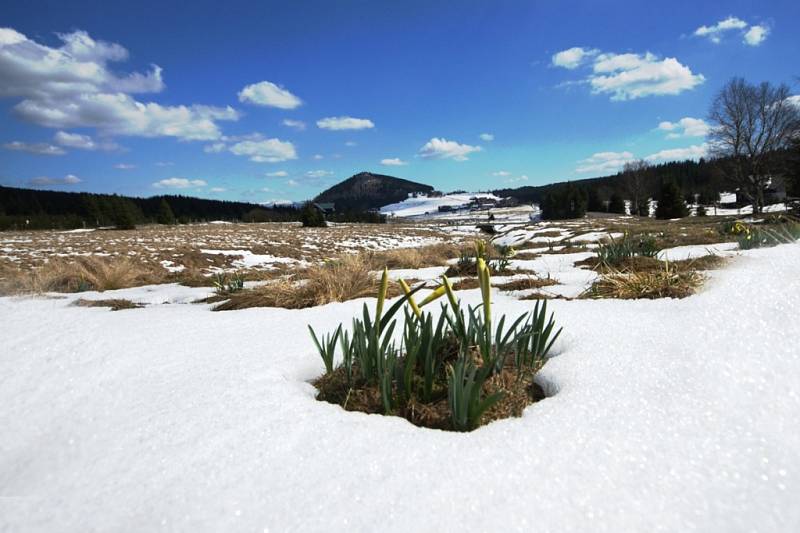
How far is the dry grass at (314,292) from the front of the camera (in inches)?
129

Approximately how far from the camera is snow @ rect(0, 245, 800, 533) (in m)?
0.79

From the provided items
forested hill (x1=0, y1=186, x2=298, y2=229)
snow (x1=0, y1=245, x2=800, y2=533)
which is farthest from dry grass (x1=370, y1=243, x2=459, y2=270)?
forested hill (x1=0, y1=186, x2=298, y2=229)

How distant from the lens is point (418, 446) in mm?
1020

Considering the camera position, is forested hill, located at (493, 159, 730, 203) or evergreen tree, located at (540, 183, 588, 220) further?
evergreen tree, located at (540, 183, 588, 220)

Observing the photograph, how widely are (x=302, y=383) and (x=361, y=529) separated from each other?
2.83 feet

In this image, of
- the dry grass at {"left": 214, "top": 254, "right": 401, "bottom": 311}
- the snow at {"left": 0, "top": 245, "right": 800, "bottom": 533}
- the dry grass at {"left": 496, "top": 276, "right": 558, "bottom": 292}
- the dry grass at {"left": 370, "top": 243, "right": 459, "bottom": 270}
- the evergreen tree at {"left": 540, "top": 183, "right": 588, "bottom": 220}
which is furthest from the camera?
the evergreen tree at {"left": 540, "top": 183, "right": 588, "bottom": 220}

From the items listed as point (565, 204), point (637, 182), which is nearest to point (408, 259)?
point (637, 182)

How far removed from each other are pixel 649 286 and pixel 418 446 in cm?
231

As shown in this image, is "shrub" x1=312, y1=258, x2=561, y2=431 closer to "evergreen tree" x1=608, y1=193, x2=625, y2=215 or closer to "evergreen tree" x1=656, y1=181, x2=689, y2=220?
"evergreen tree" x1=656, y1=181, x2=689, y2=220

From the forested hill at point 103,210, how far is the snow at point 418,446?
54.9 metres

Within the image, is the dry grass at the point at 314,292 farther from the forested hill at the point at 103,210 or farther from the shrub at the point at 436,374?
the forested hill at the point at 103,210

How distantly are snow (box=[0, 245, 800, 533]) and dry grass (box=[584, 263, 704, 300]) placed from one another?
0.73 meters

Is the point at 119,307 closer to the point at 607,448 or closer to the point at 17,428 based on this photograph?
the point at 17,428

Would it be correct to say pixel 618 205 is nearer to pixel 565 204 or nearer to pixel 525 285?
pixel 565 204
